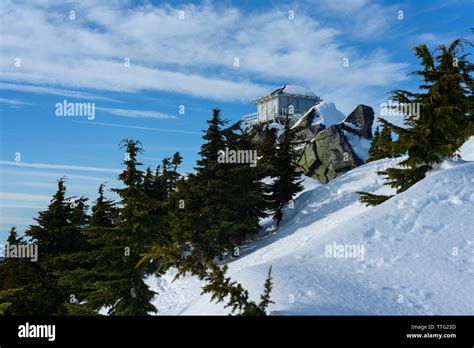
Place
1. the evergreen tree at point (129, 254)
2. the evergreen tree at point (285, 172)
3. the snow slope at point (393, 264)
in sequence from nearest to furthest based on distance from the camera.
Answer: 1. the snow slope at point (393, 264)
2. the evergreen tree at point (129, 254)
3. the evergreen tree at point (285, 172)

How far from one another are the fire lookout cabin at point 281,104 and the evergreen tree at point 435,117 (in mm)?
57964

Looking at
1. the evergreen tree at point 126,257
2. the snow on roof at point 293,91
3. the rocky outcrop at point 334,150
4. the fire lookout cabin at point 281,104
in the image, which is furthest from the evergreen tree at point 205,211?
the snow on roof at point 293,91

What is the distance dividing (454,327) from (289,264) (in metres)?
5.64

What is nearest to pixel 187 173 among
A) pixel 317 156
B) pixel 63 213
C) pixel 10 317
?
pixel 63 213

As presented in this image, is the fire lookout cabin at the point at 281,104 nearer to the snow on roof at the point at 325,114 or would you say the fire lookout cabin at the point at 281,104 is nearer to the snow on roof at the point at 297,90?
the snow on roof at the point at 297,90

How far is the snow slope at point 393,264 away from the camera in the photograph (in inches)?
379

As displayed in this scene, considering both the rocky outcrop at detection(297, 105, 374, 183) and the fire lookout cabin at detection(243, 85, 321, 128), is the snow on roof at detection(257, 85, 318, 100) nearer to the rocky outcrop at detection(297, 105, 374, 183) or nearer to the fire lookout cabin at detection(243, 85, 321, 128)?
the fire lookout cabin at detection(243, 85, 321, 128)

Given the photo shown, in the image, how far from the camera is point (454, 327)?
7.02 m

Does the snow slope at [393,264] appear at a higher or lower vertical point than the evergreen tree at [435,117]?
lower

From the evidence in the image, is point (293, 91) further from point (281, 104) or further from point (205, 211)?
point (205, 211)

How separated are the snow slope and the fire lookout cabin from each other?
199 feet

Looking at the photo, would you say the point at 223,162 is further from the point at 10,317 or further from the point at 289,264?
the point at 10,317

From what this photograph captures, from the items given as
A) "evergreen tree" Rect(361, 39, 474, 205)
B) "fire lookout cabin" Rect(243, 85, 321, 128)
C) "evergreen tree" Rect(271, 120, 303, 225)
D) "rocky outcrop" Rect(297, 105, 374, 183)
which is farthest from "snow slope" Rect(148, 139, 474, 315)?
"fire lookout cabin" Rect(243, 85, 321, 128)

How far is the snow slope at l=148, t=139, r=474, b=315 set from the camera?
963cm
